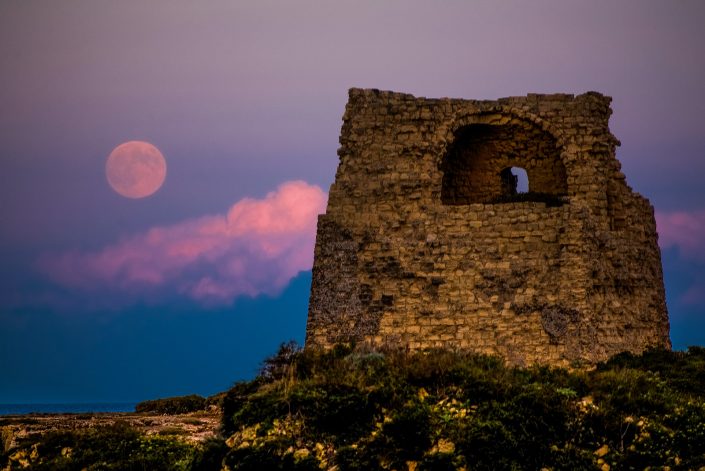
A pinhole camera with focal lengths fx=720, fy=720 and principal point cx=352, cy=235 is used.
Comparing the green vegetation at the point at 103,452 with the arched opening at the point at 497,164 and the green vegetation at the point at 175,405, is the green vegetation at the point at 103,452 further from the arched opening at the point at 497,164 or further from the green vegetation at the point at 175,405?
the arched opening at the point at 497,164

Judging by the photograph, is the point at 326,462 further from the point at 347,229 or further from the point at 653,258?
the point at 653,258

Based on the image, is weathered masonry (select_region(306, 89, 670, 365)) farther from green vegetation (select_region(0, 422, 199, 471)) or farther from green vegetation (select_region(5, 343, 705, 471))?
green vegetation (select_region(0, 422, 199, 471))

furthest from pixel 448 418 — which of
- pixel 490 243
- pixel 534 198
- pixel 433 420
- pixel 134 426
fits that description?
pixel 534 198

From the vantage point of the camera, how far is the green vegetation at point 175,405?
56.6 ft

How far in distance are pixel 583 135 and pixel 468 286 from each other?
4081 millimetres

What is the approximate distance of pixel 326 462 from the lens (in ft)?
27.9

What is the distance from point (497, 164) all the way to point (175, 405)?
9644 millimetres

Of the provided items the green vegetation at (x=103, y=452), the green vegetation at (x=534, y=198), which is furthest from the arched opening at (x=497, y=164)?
the green vegetation at (x=103, y=452)

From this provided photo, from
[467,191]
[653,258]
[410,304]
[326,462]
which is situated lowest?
[326,462]

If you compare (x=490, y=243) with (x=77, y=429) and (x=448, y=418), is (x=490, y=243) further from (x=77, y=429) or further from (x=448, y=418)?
(x=77, y=429)

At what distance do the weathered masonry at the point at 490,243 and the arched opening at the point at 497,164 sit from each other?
0.17 feet

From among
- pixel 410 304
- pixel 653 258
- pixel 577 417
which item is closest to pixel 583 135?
pixel 653 258

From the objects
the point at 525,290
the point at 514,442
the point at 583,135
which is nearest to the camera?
the point at 514,442

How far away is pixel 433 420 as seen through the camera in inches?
348
